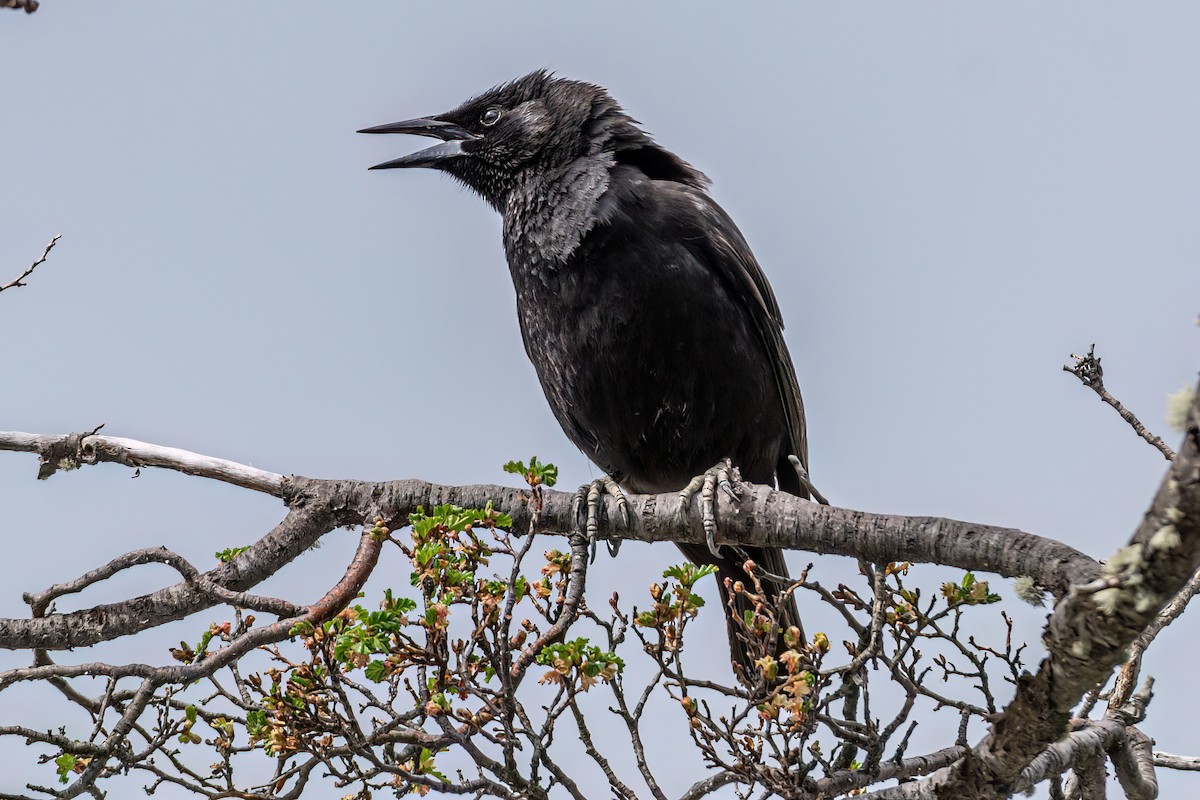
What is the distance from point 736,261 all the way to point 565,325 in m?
0.74

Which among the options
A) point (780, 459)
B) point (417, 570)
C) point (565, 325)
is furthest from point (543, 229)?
point (417, 570)

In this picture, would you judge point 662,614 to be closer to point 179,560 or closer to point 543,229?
point 179,560

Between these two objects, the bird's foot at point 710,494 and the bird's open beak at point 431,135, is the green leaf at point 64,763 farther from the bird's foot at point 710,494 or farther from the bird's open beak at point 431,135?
the bird's open beak at point 431,135

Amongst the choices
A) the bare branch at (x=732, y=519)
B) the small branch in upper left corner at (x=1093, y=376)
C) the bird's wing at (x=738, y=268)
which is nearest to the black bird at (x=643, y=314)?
the bird's wing at (x=738, y=268)

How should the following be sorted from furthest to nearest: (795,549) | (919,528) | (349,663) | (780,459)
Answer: (780,459)
(795,549)
(919,528)
(349,663)

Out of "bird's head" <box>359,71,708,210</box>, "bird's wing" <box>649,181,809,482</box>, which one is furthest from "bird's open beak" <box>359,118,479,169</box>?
"bird's wing" <box>649,181,809,482</box>

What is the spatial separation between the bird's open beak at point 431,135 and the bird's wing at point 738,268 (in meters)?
1.10

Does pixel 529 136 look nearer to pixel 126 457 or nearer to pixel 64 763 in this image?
pixel 126 457

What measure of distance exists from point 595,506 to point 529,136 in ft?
6.10

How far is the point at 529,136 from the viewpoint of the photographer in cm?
482

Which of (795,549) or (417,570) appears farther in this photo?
(795,549)

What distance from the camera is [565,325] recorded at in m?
4.20

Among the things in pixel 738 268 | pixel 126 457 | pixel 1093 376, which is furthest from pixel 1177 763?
pixel 126 457

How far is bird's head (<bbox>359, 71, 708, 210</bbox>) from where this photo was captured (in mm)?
4688
